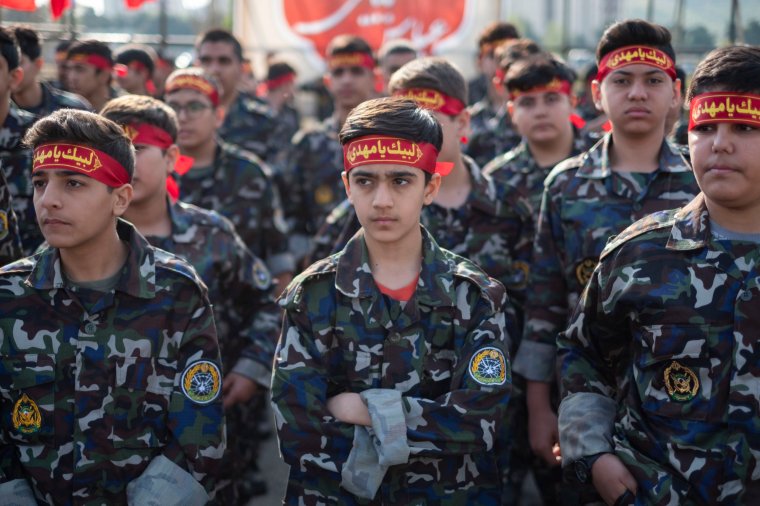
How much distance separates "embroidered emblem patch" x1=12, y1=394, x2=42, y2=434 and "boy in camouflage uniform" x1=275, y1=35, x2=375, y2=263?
360 cm

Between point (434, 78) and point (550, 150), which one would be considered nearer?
point (434, 78)

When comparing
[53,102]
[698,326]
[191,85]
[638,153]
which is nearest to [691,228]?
[698,326]

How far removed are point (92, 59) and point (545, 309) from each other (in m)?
4.51

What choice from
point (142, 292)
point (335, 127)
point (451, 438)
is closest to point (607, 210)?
point (451, 438)

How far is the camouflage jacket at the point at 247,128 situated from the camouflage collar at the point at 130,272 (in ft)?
16.0

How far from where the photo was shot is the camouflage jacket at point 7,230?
3.91 metres

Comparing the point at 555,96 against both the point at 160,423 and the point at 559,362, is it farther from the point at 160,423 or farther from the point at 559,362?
the point at 160,423

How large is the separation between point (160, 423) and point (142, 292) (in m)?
0.49

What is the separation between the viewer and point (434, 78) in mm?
4562

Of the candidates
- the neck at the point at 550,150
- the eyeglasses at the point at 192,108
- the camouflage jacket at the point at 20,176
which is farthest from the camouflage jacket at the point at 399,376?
the eyeglasses at the point at 192,108

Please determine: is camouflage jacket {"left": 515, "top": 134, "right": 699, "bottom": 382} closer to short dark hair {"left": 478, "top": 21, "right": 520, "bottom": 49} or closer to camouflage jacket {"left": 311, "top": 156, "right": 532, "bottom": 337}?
camouflage jacket {"left": 311, "top": 156, "right": 532, "bottom": 337}

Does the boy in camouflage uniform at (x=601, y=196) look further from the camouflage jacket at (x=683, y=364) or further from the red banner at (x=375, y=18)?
the red banner at (x=375, y=18)

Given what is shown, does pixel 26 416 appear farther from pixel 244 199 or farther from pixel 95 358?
pixel 244 199

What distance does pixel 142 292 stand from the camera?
3.18m
